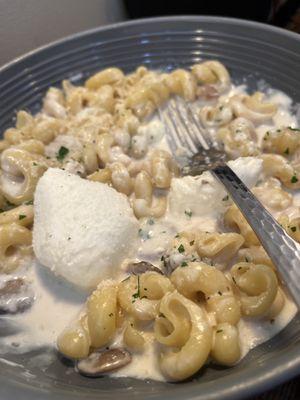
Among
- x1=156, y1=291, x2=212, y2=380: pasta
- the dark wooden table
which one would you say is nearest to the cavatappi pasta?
x1=156, y1=291, x2=212, y2=380: pasta

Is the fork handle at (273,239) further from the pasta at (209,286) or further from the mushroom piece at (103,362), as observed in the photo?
the mushroom piece at (103,362)

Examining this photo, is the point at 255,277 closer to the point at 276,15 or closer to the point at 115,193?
the point at 115,193

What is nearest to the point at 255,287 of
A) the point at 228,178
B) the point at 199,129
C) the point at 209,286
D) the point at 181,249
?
the point at 209,286

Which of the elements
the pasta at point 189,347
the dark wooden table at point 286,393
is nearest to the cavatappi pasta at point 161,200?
the pasta at point 189,347

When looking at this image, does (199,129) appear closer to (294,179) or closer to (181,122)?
(181,122)

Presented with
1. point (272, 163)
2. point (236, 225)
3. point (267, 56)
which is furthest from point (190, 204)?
point (267, 56)

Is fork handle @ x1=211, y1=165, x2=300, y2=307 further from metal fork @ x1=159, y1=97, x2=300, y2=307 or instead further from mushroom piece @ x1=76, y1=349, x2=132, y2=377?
mushroom piece @ x1=76, y1=349, x2=132, y2=377

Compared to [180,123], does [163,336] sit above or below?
below

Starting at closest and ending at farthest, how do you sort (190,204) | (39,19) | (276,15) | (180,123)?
(190,204) → (180,123) → (39,19) → (276,15)
